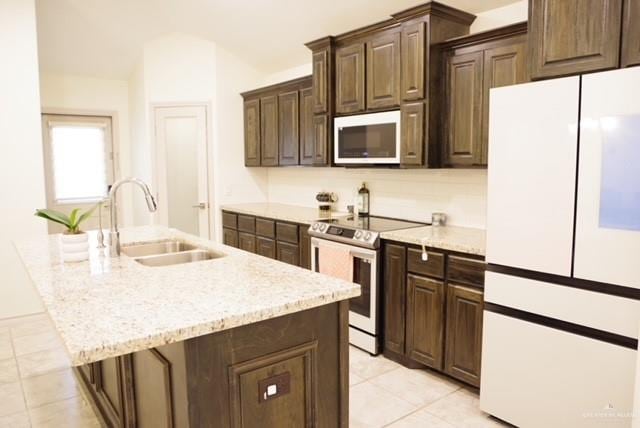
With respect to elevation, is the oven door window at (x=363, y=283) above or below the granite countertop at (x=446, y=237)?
below

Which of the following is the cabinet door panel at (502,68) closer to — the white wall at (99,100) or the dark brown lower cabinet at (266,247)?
the dark brown lower cabinet at (266,247)

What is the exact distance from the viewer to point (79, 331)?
1.38m

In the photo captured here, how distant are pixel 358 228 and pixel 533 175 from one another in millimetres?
1524

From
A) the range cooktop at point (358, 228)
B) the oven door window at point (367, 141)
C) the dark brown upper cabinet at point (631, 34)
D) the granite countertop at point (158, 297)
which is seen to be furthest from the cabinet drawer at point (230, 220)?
the dark brown upper cabinet at point (631, 34)

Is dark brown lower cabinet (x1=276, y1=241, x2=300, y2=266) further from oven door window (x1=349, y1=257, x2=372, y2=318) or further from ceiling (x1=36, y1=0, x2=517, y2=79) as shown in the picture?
ceiling (x1=36, y1=0, x2=517, y2=79)

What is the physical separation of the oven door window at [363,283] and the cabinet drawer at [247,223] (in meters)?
1.74

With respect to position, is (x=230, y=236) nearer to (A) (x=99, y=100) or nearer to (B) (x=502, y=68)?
(A) (x=99, y=100)

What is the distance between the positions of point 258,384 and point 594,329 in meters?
1.56

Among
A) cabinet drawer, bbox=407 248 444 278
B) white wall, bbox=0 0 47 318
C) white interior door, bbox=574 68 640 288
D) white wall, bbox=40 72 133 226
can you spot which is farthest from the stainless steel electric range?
white wall, bbox=40 72 133 226

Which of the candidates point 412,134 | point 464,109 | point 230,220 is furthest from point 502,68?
point 230,220

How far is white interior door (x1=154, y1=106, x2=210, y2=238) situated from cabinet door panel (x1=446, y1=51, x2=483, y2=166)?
3.22 meters

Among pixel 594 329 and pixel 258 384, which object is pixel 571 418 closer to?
pixel 594 329

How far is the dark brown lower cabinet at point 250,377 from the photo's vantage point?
4.83 ft

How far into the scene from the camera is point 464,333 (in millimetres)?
2799
